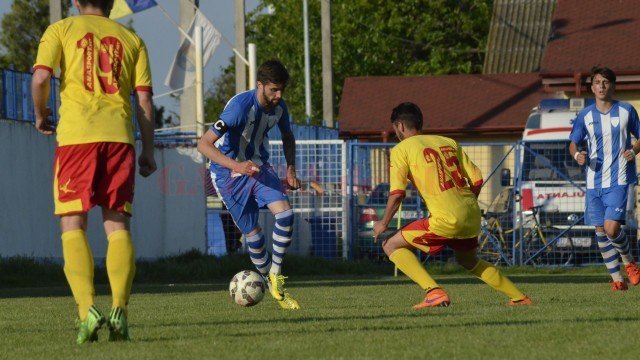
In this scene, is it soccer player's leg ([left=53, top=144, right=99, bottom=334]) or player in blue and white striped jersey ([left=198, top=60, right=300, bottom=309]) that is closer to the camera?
soccer player's leg ([left=53, top=144, right=99, bottom=334])

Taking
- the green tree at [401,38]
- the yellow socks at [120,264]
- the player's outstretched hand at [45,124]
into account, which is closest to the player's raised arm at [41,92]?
the player's outstretched hand at [45,124]

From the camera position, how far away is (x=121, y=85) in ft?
26.1

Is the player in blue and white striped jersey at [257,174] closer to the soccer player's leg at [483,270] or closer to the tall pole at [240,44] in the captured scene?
the soccer player's leg at [483,270]

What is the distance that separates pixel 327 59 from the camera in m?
34.9

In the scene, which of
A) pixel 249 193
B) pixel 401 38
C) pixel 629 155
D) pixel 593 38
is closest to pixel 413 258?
pixel 249 193

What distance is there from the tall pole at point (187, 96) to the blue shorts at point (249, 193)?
1561 cm

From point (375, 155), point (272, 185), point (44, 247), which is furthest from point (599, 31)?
point (272, 185)

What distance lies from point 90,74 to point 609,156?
722 centimetres

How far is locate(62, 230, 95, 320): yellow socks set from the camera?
7.74 meters

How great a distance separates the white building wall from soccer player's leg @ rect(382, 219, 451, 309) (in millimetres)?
9540

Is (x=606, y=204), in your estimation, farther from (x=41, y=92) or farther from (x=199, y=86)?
(x=199, y=86)

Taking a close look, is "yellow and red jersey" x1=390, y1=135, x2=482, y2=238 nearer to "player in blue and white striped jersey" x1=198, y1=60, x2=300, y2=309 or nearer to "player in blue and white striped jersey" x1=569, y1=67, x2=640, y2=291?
"player in blue and white striped jersey" x1=198, y1=60, x2=300, y2=309

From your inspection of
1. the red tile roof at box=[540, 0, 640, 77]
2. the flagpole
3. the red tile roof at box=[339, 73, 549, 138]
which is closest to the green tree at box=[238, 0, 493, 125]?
the red tile roof at box=[339, 73, 549, 138]

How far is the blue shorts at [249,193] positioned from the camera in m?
11.9
